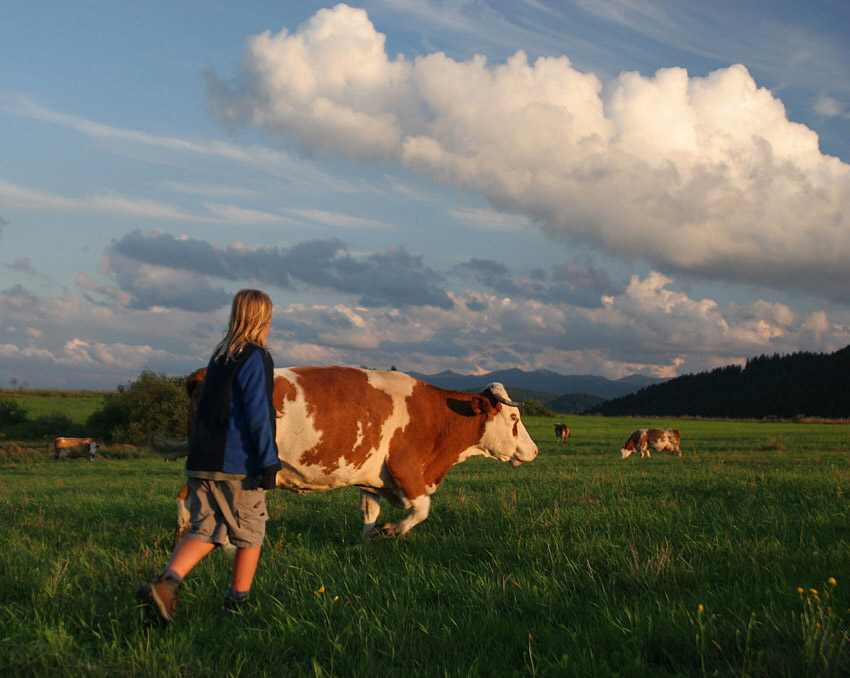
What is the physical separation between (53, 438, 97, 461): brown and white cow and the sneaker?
35930 mm

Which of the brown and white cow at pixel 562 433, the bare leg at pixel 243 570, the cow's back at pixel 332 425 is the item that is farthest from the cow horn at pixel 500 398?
the brown and white cow at pixel 562 433

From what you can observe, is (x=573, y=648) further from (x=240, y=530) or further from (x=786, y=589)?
(x=240, y=530)

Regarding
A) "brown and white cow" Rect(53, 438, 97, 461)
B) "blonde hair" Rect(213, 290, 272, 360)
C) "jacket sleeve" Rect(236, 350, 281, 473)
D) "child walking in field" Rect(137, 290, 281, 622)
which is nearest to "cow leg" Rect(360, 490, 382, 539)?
"child walking in field" Rect(137, 290, 281, 622)

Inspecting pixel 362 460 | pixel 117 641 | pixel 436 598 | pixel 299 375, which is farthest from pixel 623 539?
pixel 117 641

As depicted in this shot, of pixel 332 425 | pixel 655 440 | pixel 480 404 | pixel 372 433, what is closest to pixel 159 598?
pixel 332 425

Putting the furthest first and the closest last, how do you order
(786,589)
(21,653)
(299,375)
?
(299,375) < (786,589) < (21,653)

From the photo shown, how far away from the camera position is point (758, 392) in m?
124

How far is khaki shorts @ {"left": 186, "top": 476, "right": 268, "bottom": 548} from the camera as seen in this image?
422 centimetres

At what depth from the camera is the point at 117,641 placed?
3.50m

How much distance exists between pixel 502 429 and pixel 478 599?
425 centimetres

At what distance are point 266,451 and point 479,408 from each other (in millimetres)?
4161

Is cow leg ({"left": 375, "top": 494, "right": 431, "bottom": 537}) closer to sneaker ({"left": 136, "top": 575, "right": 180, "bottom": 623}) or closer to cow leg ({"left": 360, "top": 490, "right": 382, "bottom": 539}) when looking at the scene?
cow leg ({"left": 360, "top": 490, "right": 382, "bottom": 539})

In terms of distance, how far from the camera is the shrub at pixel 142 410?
49125mm

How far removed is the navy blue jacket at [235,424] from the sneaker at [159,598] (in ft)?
2.43
